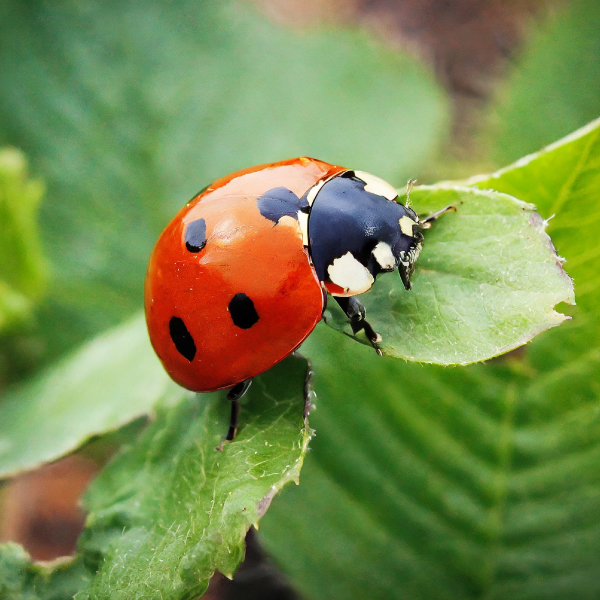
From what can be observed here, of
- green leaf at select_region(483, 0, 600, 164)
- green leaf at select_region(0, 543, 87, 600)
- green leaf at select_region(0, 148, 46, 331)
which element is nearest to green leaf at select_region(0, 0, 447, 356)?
green leaf at select_region(483, 0, 600, 164)

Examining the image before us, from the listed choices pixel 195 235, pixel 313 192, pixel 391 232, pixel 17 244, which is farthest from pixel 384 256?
pixel 17 244

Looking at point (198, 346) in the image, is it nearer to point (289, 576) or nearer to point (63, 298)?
point (289, 576)

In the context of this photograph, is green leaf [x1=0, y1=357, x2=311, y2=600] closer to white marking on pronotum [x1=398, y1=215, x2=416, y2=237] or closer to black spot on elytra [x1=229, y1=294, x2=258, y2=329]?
black spot on elytra [x1=229, y1=294, x2=258, y2=329]

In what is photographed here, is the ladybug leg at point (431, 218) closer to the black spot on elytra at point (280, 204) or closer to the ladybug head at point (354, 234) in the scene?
the ladybug head at point (354, 234)

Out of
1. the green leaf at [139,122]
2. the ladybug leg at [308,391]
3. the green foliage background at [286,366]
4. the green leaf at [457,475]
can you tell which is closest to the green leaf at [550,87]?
the green foliage background at [286,366]

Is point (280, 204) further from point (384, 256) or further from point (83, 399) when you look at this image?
point (83, 399)
